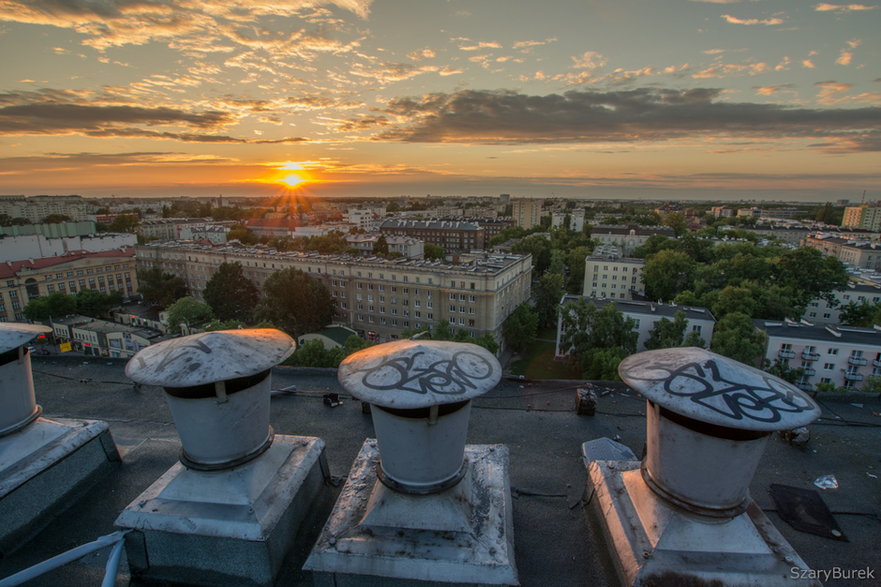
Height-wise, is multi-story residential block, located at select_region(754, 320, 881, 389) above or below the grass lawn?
above

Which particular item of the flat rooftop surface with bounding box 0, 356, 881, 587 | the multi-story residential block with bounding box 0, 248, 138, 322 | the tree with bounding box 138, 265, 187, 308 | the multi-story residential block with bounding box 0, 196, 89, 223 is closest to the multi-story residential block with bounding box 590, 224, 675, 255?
the tree with bounding box 138, 265, 187, 308

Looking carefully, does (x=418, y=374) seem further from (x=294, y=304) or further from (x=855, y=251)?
(x=855, y=251)

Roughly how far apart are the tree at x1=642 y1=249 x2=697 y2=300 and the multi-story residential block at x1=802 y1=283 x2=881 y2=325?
12.6 meters

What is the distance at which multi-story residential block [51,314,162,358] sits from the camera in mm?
33188

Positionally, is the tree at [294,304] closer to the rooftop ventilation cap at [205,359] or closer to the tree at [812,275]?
the rooftop ventilation cap at [205,359]

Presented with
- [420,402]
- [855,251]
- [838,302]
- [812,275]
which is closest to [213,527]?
[420,402]

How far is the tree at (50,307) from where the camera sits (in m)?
43.4

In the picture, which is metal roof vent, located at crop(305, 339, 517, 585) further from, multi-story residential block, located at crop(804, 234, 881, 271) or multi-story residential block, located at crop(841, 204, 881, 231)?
multi-story residential block, located at crop(841, 204, 881, 231)

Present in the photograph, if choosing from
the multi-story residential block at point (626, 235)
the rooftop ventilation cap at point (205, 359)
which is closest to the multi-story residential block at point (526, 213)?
the multi-story residential block at point (626, 235)

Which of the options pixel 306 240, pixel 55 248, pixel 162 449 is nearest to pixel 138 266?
pixel 55 248

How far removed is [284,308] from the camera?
43.2 metres

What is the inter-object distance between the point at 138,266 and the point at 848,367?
8219cm

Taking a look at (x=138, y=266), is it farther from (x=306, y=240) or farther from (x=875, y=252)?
(x=875, y=252)

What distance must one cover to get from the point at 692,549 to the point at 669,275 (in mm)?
56908
